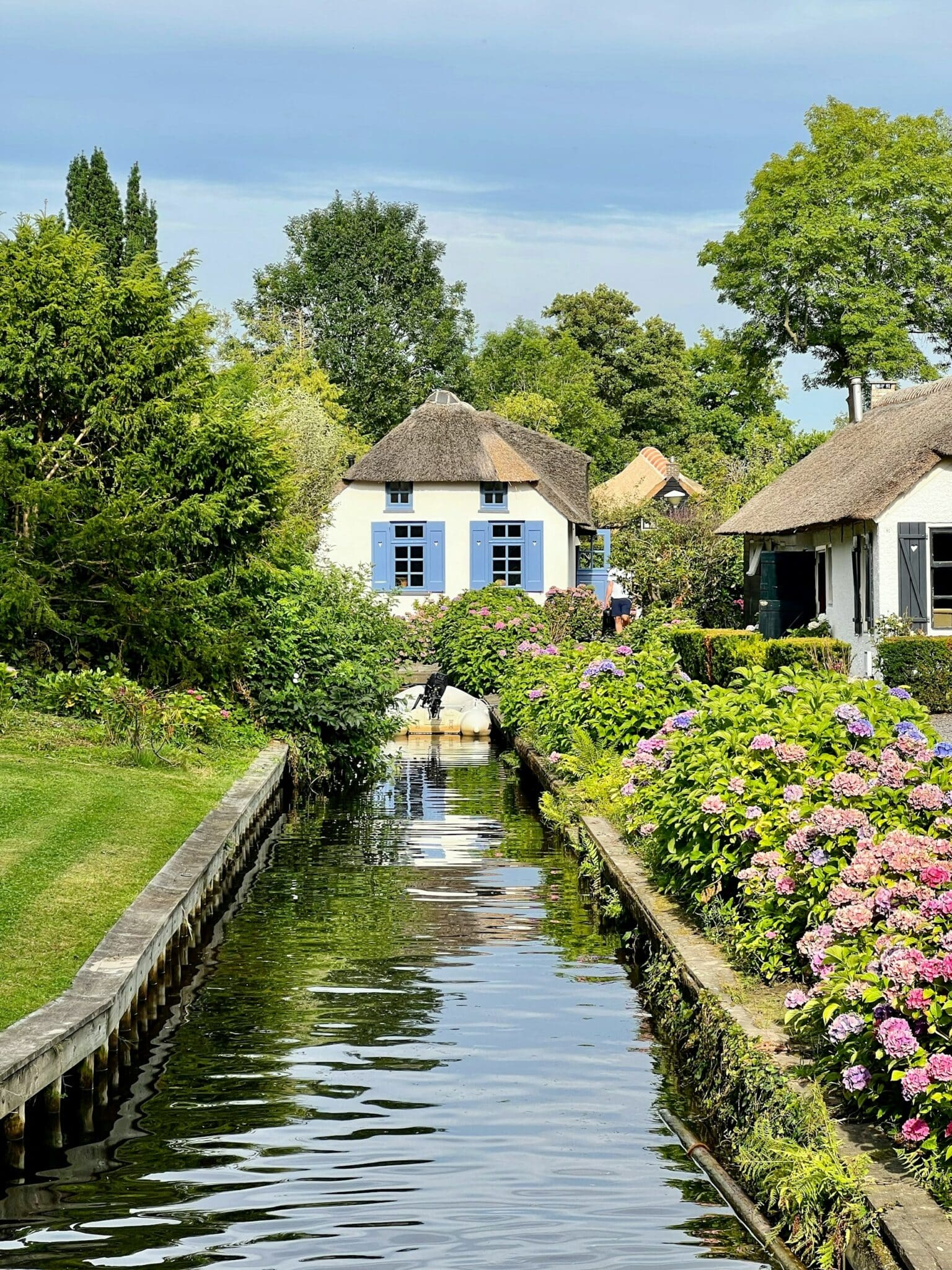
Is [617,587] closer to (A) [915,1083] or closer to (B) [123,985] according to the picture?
(B) [123,985]

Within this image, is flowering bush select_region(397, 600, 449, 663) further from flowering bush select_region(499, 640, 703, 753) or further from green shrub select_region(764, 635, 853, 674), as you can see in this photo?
flowering bush select_region(499, 640, 703, 753)

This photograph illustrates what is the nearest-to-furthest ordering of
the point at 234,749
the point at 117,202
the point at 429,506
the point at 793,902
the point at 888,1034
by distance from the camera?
the point at 888,1034 < the point at 793,902 < the point at 234,749 < the point at 117,202 < the point at 429,506

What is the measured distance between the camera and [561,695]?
21.8m

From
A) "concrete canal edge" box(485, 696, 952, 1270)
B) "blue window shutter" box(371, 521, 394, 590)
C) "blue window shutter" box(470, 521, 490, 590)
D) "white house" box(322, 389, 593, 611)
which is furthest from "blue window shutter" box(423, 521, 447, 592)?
"concrete canal edge" box(485, 696, 952, 1270)

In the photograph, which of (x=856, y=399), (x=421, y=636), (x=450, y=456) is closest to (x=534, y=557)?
(x=450, y=456)

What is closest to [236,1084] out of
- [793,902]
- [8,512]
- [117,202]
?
[793,902]

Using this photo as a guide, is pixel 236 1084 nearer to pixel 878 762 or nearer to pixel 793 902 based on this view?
pixel 793 902

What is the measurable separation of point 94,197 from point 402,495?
13.2 metres

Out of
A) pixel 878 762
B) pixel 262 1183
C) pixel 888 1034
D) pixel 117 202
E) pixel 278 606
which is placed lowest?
pixel 262 1183

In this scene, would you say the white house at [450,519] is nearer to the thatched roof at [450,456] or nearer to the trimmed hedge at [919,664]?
the thatched roof at [450,456]

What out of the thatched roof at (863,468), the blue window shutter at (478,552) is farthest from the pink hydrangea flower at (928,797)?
the blue window shutter at (478,552)

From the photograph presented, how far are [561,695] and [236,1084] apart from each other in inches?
509

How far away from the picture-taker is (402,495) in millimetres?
49938

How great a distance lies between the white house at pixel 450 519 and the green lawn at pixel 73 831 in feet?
90.6
